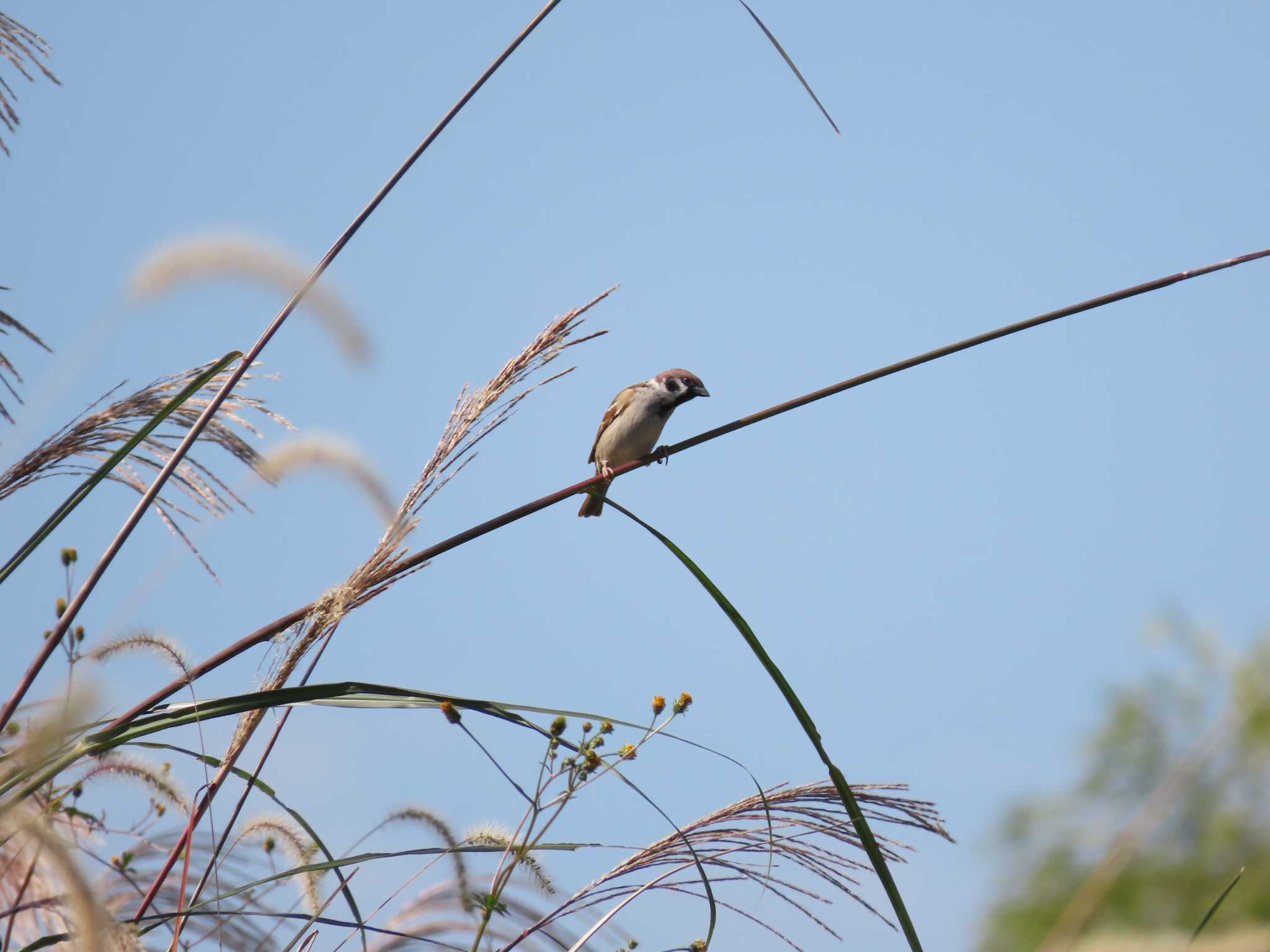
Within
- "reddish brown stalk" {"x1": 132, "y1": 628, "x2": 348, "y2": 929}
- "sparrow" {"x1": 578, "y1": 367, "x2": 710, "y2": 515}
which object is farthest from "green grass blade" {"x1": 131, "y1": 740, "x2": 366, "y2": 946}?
"sparrow" {"x1": 578, "y1": 367, "x2": 710, "y2": 515}

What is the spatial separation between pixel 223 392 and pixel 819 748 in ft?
3.90

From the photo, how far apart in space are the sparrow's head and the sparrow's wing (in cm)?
23

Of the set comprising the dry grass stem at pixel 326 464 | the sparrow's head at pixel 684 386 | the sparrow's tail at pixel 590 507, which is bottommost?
the dry grass stem at pixel 326 464

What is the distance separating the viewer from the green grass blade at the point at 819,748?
165 cm

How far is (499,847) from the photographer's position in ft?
6.48

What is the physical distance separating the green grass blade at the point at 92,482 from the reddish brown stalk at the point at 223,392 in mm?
57

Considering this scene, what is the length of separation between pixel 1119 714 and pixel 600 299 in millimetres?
17779

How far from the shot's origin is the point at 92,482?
6.64ft

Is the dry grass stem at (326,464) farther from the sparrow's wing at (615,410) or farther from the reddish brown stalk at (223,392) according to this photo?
the sparrow's wing at (615,410)

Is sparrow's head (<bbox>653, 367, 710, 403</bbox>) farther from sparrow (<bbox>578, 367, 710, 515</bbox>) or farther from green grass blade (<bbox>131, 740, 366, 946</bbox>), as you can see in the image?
green grass blade (<bbox>131, 740, 366, 946</bbox>)

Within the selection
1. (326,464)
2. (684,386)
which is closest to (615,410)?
(684,386)

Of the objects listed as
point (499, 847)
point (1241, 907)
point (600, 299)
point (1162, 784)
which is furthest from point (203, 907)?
point (1241, 907)

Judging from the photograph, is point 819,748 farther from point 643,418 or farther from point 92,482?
point 643,418

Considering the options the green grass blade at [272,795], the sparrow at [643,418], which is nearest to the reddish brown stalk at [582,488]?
the green grass blade at [272,795]
